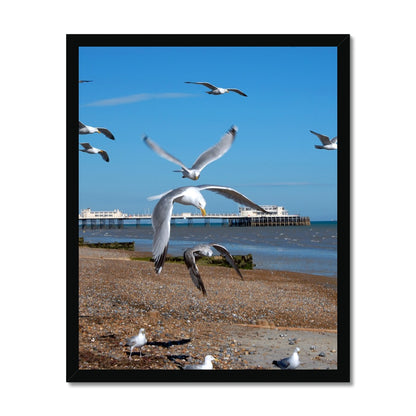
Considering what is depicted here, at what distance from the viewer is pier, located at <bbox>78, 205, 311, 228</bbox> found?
3.78 m

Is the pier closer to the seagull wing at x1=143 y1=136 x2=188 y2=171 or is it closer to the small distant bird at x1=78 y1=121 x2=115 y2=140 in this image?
the seagull wing at x1=143 y1=136 x2=188 y2=171

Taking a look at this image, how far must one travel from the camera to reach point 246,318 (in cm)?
448

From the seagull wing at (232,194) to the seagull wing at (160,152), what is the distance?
223mm

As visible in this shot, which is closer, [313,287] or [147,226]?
[147,226]

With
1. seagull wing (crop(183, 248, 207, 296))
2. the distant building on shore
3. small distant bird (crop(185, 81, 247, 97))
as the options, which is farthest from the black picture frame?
seagull wing (crop(183, 248, 207, 296))

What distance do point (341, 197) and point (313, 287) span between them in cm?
167

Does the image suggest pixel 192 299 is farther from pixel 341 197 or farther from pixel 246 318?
pixel 341 197

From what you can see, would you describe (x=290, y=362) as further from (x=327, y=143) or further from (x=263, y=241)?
(x=263, y=241)

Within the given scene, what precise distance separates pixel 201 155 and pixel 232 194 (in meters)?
0.35

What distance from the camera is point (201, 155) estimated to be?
12.6 ft

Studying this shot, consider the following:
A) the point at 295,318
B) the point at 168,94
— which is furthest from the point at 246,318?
the point at 168,94
